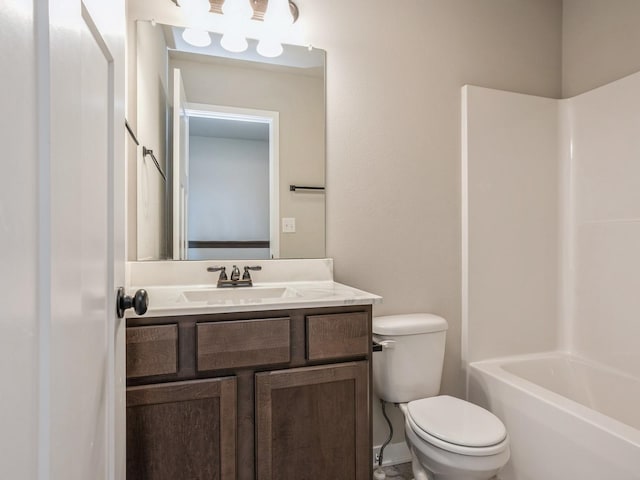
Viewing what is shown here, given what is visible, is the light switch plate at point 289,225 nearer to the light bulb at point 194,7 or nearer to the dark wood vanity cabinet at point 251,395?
the dark wood vanity cabinet at point 251,395

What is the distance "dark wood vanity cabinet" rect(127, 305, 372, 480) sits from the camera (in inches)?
44.4

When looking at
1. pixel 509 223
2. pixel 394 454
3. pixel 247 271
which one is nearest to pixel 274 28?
pixel 247 271

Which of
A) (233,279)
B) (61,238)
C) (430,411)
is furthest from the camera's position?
(233,279)

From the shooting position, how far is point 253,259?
1749 millimetres

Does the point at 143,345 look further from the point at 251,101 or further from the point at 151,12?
the point at 151,12

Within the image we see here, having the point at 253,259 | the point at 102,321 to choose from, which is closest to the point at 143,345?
the point at 102,321

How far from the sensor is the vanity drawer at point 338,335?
1279 mm

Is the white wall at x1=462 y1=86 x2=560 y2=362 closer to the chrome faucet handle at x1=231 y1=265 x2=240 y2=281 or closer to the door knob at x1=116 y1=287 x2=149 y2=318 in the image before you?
the chrome faucet handle at x1=231 y1=265 x2=240 y2=281

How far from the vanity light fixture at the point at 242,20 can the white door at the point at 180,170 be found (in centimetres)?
23

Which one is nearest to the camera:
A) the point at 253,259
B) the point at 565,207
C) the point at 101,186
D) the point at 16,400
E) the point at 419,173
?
the point at 16,400

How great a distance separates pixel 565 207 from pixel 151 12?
7.85ft

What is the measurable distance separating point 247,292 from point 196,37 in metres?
1.17

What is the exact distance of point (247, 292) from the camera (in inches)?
61.7

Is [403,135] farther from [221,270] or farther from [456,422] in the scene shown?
[456,422]
